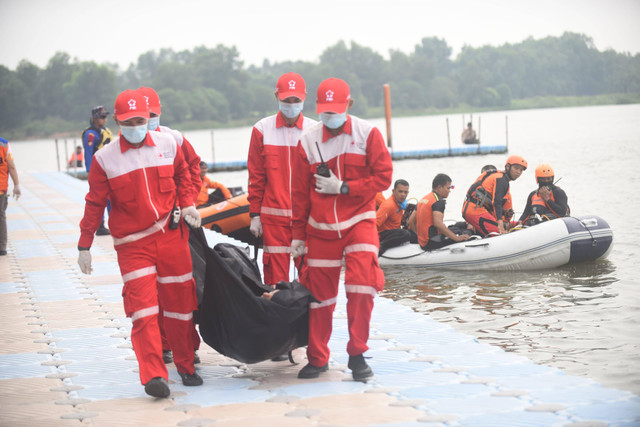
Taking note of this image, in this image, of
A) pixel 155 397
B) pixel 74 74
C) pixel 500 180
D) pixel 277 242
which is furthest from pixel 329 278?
pixel 74 74

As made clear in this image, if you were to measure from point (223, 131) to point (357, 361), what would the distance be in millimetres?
101489

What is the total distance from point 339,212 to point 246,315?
2.66 feet

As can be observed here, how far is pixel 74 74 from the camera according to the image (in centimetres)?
9888

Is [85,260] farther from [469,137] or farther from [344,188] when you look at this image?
[469,137]

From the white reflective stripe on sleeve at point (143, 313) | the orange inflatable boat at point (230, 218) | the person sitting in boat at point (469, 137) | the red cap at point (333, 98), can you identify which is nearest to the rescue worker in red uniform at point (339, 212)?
the red cap at point (333, 98)

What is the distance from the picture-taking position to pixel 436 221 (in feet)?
34.3

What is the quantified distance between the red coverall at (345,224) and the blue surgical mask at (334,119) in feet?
0.18

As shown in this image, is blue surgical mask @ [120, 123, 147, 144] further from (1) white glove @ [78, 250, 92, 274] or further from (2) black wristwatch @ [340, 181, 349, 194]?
(2) black wristwatch @ [340, 181, 349, 194]

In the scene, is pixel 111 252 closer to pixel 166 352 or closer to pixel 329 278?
pixel 166 352

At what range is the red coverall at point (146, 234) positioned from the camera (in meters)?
4.70

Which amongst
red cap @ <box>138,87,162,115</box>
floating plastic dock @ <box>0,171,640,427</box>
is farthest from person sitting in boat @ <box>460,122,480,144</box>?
red cap @ <box>138,87,162,115</box>

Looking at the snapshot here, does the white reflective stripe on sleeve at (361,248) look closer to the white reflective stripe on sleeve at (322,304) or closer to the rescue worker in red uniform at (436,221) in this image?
the white reflective stripe on sleeve at (322,304)

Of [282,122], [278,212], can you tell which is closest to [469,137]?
[282,122]

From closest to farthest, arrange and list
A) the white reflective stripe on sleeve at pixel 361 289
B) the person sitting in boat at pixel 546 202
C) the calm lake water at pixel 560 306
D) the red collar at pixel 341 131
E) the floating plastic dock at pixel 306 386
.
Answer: the floating plastic dock at pixel 306 386
the white reflective stripe on sleeve at pixel 361 289
the red collar at pixel 341 131
the calm lake water at pixel 560 306
the person sitting in boat at pixel 546 202
